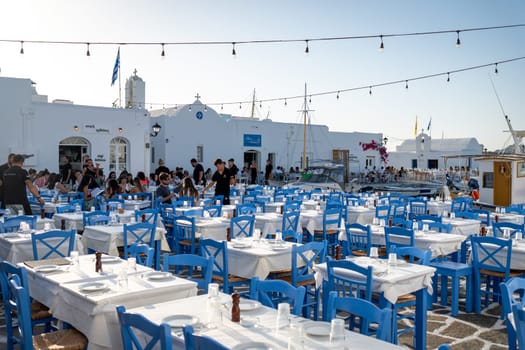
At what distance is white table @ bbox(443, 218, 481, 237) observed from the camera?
9078mm

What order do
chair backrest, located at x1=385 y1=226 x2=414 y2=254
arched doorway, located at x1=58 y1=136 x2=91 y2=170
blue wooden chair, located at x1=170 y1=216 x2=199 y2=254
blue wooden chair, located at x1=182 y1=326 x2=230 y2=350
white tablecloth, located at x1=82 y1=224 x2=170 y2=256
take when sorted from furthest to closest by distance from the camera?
arched doorway, located at x1=58 y1=136 x2=91 y2=170, blue wooden chair, located at x1=170 y1=216 x2=199 y2=254, white tablecloth, located at x1=82 y1=224 x2=170 y2=256, chair backrest, located at x1=385 y1=226 x2=414 y2=254, blue wooden chair, located at x1=182 y1=326 x2=230 y2=350

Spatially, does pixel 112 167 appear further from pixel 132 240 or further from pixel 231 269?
pixel 231 269

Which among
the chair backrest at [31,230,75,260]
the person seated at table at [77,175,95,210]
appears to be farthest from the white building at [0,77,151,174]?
the chair backrest at [31,230,75,260]

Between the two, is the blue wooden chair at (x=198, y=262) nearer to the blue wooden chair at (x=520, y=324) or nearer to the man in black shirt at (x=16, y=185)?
the blue wooden chair at (x=520, y=324)

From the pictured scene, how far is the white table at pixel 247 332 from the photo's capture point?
10.6 feet

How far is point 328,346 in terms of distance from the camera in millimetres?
3186

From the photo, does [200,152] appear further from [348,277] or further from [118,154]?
[348,277]

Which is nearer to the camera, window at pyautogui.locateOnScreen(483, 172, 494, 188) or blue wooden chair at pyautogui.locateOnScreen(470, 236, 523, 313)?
blue wooden chair at pyautogui.locateOnScreen(470, 236, 523, 313)

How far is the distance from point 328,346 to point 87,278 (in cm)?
263

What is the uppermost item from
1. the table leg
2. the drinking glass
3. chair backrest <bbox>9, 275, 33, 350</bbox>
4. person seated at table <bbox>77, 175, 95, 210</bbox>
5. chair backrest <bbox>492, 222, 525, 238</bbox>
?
person seated at table <bbox>77, 175, 95, 210</bbox>

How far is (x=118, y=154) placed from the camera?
2411cm

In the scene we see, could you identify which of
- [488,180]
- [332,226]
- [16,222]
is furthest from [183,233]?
[488,180]

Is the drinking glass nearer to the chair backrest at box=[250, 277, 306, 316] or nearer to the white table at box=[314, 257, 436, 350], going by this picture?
the chair backrest at box=[250, 277, 306, 316]

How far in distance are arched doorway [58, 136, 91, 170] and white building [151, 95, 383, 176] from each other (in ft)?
17.2
